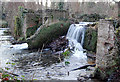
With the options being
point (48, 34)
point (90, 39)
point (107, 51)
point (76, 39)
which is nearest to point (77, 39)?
point (76, 39)

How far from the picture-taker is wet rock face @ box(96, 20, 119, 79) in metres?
5.74

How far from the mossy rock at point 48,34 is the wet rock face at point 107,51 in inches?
344

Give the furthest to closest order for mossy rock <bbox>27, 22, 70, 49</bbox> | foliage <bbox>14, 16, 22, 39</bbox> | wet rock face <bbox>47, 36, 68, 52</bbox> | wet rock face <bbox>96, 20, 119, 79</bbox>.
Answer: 1. foliage <bbox>14, 16, 22, 39</bbox>
2. mossy rock <bbox>27, 22, 70, 49</bbox>
3. wet rock face <bbox>47, 36, 68, 52</bbox>
4. wet rock face <bbox>96, 20, 119, 79</bbox>

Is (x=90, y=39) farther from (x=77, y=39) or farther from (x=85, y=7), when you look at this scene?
(x=85, y=7)

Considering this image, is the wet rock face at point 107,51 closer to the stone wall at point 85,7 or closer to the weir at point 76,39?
the weir at point 76,39

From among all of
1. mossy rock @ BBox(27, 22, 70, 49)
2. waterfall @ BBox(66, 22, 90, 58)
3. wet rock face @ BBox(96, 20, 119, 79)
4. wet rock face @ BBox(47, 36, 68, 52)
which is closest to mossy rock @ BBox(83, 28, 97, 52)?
waterfall @ BBox(66, 22, 90, 58)

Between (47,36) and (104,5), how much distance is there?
2340cm

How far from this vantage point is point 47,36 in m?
14.5

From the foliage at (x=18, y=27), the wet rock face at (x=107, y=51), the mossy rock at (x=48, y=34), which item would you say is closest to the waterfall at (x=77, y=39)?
the mossy rock at (x=48, y=34)

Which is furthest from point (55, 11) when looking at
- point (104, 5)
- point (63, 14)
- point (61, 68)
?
point (104, 5)

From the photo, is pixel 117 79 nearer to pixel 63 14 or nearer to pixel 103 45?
pixel 103 45

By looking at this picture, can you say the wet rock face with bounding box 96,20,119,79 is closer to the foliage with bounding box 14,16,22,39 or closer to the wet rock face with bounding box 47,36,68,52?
the wet rock face with bounding box 47,36,68,52

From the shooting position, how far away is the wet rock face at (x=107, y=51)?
574cm

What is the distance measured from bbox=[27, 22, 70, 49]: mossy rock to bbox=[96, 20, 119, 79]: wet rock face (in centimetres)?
874
